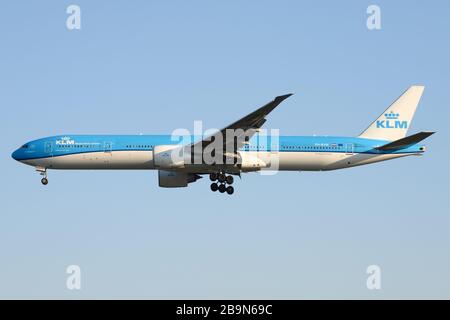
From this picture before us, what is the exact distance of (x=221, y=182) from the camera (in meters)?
58.4

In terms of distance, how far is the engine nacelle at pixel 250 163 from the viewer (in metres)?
57.2

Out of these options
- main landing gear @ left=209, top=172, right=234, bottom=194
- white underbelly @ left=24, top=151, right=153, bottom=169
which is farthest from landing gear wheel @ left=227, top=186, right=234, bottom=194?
white underbelly @ left=24, top=151, right=153, bottom=169

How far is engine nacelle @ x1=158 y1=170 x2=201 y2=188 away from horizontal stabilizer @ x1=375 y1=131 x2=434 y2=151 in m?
14.0

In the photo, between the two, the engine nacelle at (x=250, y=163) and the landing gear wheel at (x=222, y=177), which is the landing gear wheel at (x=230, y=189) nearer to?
the landing gear wheel at (x=222, y=177)

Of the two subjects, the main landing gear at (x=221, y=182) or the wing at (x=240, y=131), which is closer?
the wing at (x=240, y=131)

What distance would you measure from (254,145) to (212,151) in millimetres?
3401

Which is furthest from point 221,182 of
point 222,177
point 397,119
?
point 397,119

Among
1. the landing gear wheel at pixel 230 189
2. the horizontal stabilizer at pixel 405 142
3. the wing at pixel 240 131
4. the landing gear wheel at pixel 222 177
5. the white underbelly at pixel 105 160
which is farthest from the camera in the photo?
the landing gear wheel at pixel 230 189

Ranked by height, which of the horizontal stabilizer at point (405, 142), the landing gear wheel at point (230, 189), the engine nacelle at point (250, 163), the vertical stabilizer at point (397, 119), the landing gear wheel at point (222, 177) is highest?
the vertical stabilizer at point (397, 119)

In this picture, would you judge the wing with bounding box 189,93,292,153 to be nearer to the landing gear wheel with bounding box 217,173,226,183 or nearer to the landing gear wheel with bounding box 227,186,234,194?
the landing gear wheel with bounding box 217,173,226,183

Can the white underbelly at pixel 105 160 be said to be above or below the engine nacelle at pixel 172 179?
above

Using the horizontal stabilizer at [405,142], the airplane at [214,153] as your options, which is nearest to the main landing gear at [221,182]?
the airplane at [214,153]
